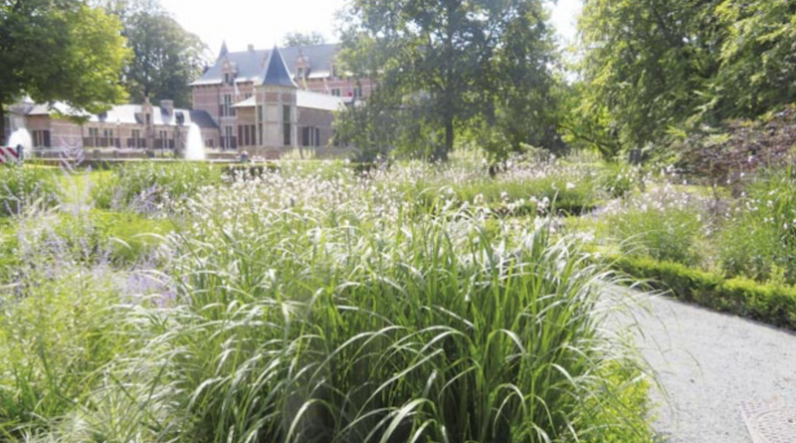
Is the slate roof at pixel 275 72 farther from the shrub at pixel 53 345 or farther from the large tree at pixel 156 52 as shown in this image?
the shrub at pixel 53 345

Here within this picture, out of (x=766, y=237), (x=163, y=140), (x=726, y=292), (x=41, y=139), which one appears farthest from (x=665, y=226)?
(x=163, y=140)

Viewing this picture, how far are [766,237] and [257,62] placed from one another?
180 feet

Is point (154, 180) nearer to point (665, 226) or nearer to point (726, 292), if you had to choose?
point (665, 226)

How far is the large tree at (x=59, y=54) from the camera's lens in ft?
69.3

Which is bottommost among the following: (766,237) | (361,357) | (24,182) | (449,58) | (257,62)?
(766,237)

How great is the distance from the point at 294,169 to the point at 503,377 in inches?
438

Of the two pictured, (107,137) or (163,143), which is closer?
(107,137)

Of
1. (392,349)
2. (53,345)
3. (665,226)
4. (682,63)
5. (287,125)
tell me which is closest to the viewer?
(392,349)

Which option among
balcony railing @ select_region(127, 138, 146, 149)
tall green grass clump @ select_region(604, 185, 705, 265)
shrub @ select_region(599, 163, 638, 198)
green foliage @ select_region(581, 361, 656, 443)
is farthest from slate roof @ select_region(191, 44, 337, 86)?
green foliage @ select_region(581, 361, 656, 443)

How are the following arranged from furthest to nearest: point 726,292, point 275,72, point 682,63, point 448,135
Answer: point 275,72 → point 448,135 → point 682,63 → point 726,292

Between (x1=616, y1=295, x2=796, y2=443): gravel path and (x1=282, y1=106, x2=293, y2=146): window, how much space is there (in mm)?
31088

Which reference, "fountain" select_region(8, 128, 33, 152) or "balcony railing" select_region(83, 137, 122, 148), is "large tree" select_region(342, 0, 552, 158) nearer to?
"fountain" select_region(8, 128, 33, 152)

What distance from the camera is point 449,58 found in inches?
794

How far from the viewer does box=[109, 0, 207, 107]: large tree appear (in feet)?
178
